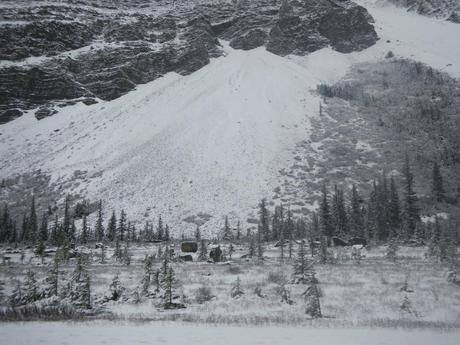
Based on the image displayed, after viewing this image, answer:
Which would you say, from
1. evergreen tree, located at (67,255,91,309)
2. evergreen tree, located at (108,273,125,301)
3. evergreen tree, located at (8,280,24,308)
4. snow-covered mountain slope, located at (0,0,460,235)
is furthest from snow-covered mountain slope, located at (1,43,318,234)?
evergreen tree, located at (8,280,24,308)

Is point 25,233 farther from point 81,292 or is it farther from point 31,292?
point 81,292

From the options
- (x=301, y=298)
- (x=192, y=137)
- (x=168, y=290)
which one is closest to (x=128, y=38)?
(x=192, y=137)

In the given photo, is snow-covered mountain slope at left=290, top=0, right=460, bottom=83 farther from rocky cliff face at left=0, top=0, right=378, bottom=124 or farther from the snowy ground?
the snowy ground

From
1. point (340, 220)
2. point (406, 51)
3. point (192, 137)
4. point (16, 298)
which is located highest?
point (406, 51)

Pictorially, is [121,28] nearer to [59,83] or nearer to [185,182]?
[59,83]

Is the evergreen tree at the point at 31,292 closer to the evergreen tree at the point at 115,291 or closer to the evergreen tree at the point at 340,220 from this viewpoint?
the evergreen tree at the point at 115,291

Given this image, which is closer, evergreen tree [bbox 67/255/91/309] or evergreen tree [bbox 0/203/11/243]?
evergreen tree [bbox 67/255/91/309]

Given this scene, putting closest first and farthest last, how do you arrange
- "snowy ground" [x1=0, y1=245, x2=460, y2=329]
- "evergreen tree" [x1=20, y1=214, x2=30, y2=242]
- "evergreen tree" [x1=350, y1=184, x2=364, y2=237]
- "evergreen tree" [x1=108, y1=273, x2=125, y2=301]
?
"snowy ground" [x1=0, y1=245, x2=460, y2=329], "evergreen tree" [x1=108, y1=273, x2=125, y2=301], "evergreen tree" [x1=350, y1=184, x2=364, y2=237], "evergreen tree" [x1=20, y1=214, x2=30, y2=242]
